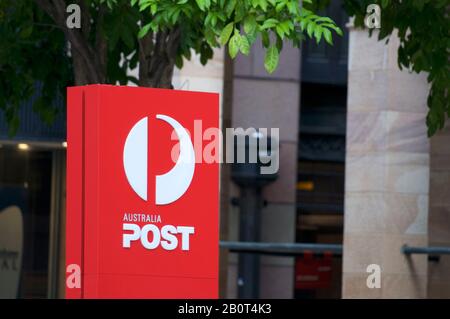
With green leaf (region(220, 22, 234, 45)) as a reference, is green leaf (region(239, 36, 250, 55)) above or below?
below

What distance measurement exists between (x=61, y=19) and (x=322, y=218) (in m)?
12.2

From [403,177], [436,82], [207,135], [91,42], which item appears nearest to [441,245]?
[403,177]

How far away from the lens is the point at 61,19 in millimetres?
13453

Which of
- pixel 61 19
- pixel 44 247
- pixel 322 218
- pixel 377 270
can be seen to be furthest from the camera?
pixel 322 218

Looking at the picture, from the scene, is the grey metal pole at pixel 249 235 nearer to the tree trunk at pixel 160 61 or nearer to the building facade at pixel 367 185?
the building facade at pixel 367 185

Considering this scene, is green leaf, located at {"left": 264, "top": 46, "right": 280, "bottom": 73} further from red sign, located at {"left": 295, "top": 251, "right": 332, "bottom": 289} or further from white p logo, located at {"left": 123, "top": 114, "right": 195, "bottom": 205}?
red sign, located at {"left": 295, "top": 251, "right": 332, "bottom": 289}

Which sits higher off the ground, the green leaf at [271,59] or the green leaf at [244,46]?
the green leaf at [244,46]

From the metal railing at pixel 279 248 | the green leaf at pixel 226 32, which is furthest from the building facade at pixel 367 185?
the green leaf at pixel 226 32

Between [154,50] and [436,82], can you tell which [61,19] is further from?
[436,82]

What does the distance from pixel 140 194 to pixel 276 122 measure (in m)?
14.1

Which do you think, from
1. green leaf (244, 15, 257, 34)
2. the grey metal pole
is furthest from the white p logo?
the grey metal pole

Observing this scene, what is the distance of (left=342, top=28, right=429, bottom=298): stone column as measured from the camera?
18.8 meters

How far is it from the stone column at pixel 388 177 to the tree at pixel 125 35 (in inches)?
182

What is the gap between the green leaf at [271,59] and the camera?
11.1 m
